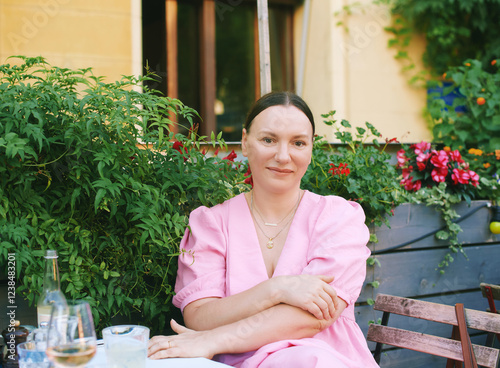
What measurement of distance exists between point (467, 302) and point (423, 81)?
2649 millimetres

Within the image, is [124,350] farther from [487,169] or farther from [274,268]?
[487,169]

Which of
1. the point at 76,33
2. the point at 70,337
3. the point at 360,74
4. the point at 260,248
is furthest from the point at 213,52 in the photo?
the point at 70,337

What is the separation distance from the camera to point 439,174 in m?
3.16

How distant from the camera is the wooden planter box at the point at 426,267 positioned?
9.40 ft

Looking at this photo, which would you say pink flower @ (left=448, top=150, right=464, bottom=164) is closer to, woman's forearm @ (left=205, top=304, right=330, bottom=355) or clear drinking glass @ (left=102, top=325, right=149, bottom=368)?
woman's forearm @ (left=205, top=304, right=330, bottom=355)

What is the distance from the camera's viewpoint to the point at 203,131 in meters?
4.77

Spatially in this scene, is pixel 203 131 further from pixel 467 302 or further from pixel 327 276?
pixel 327 276

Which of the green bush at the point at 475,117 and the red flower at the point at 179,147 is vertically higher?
the green bush at the point at 475,117

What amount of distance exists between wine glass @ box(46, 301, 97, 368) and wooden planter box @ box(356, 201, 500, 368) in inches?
79.7

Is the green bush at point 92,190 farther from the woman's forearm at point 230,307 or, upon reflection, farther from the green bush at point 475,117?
the green bush at point 475,117

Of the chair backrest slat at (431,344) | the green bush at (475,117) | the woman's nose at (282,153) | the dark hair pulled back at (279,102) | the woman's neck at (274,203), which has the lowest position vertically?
the chair backrest slat at (431,344)

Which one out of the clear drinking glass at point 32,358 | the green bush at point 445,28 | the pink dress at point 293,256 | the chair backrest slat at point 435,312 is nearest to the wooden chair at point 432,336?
the chair backrest slat at point 435,312

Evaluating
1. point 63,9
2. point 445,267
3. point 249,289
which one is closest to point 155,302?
point 249,289

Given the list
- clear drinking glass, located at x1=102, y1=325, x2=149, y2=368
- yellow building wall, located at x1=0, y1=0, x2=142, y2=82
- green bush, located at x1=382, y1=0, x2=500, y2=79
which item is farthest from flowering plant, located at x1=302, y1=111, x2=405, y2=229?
green bush, located at x1=382, y1=0, x2=500, y2=79
